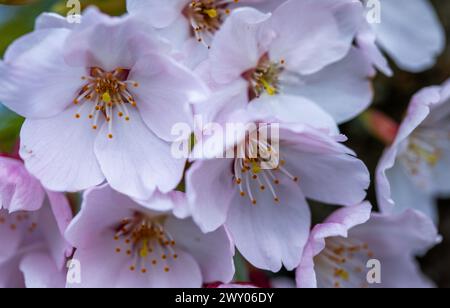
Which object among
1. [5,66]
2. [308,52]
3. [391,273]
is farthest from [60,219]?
[391,273]

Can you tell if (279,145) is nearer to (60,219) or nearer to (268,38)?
(268,38)

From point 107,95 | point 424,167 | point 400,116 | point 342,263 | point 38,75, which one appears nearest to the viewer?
point 38,75

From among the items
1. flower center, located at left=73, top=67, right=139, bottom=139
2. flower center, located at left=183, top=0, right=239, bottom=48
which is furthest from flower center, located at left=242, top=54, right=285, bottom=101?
flower center, located at left=73, top=67, right=139, bottom=139

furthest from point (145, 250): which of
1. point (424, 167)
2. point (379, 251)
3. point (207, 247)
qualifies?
point (424, 167)

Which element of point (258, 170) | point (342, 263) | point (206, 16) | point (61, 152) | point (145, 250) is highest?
point (206, 16)

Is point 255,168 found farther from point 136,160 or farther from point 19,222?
point 19,222

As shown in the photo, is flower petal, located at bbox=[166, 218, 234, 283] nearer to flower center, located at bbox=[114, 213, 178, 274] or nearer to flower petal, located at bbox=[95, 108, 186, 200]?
flower center, located at bbox=[114, 213, 178, 274]

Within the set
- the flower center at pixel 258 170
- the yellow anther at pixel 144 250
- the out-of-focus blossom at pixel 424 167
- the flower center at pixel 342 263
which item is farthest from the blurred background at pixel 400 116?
the yellow anther at pixel 144 250
